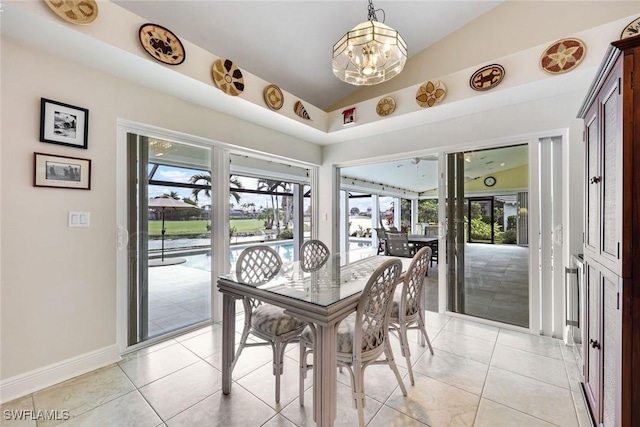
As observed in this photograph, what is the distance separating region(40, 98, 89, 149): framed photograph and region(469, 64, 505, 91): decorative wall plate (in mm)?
3368

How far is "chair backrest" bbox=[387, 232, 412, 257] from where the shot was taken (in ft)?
16.8

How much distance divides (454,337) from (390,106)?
2.56 metres

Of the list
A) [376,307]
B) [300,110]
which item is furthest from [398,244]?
[376,307]

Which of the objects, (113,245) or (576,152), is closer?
(113,245)

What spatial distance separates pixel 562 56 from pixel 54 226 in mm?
4142

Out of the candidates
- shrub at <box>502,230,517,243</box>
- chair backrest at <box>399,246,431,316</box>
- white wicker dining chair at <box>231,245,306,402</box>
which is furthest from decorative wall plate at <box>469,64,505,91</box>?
white wicker dining chair at <box>231,245,306,402</box>

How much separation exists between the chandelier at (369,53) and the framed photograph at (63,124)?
1.98 m

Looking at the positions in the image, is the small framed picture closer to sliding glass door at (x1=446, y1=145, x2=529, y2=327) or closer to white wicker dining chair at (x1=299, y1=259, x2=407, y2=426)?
sliding glass door at (x1=446, y1=145, x2=529, y2=327)

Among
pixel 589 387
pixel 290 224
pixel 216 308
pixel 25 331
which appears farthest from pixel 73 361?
pixel 589 387

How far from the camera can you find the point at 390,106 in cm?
305

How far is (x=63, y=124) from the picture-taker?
193cm

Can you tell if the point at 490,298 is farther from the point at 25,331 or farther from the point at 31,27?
the point at 31,27

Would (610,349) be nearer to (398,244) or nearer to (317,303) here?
(317,303)

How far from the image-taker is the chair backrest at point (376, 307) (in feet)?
4.65
